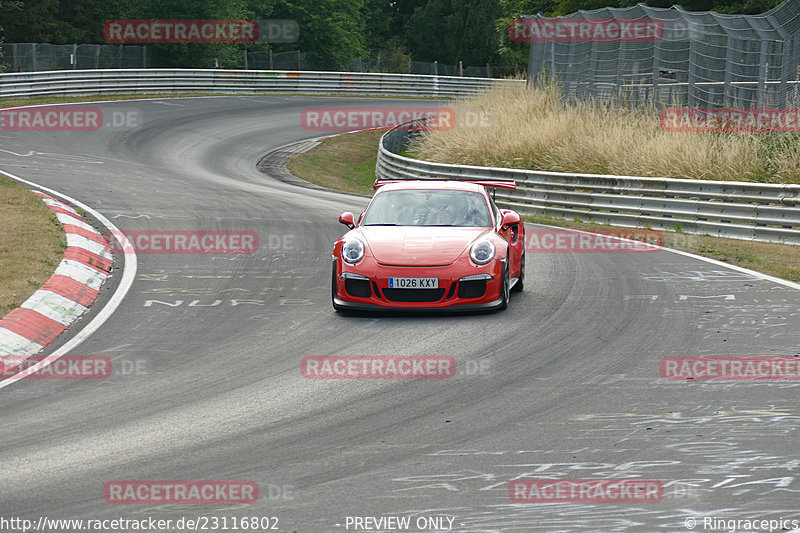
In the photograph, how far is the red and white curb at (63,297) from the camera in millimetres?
9389

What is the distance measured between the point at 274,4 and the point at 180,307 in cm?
6172

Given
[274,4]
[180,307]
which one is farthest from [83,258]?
[274,4]

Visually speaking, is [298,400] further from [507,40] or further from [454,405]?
[507,40]

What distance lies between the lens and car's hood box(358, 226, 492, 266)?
1029 cm

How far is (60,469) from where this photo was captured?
582cm
